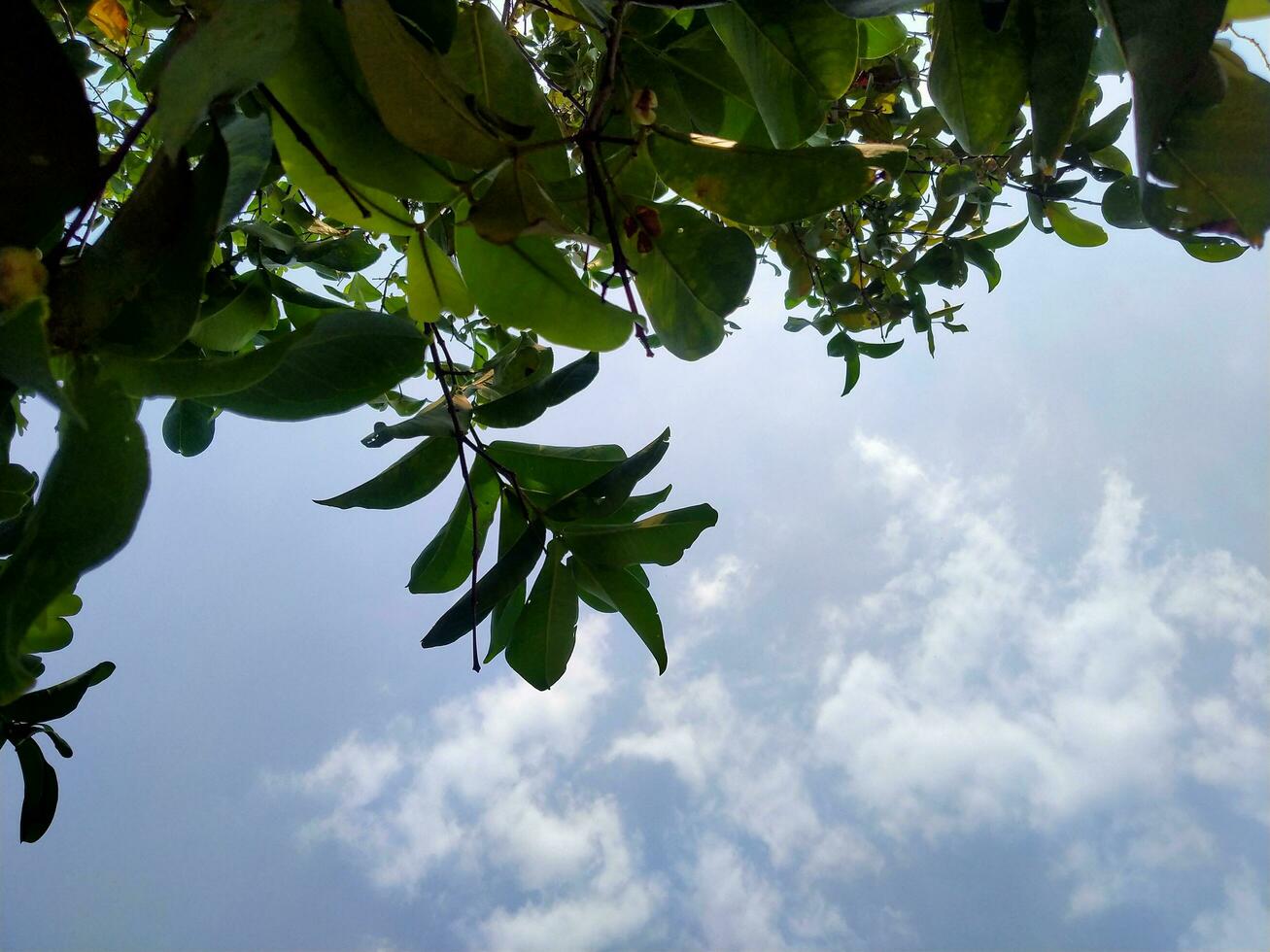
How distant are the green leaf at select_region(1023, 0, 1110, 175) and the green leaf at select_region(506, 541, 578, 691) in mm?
943

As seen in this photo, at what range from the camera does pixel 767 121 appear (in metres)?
0.98

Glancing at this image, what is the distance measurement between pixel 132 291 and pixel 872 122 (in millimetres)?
1860

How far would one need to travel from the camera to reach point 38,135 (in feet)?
2.25

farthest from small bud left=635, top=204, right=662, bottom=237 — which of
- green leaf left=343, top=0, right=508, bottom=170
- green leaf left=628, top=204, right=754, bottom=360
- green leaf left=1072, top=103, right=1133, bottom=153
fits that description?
green leaf left=1072, top=103, right=1133, bottom=153

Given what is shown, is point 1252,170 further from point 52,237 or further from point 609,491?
point 52,237

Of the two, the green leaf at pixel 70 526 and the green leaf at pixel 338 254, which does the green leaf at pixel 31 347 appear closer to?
the green leaf at pixel 70 526

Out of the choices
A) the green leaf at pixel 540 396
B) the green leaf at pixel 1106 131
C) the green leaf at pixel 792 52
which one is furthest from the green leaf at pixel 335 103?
the green leaf at pixel 1106 131

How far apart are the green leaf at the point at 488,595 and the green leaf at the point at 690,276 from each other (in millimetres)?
423

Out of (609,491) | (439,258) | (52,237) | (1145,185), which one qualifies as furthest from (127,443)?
(1145,185)

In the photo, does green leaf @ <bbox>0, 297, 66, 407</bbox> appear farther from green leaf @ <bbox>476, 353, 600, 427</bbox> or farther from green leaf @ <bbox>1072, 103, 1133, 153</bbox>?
green leaf @ <bbox>1072, 103, 1133, 153</bbox>

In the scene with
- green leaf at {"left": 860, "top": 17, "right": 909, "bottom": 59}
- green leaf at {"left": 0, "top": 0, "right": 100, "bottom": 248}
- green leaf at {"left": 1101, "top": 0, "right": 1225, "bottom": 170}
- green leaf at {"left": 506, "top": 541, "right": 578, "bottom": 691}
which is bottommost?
green leaf at {"left": 506, "top": 541, "right": 578, "bottom": 691}

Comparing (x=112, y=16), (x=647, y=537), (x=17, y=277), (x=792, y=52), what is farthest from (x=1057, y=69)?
(x=112, y=16)

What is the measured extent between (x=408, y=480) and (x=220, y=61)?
0.91m

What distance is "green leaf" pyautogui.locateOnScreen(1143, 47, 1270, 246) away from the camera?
718 mm
